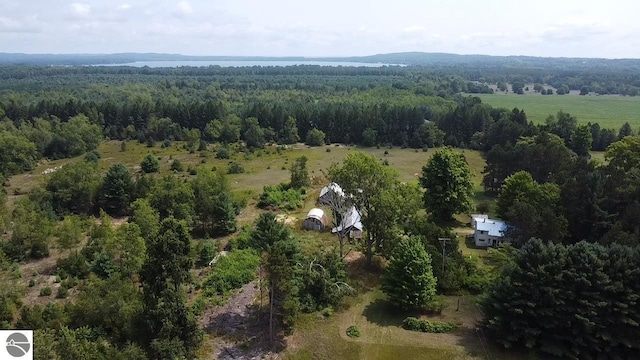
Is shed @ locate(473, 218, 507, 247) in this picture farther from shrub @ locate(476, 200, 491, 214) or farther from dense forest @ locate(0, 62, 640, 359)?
shrub @ locate(476, 200, 491, 214)

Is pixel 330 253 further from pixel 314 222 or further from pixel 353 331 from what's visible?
pixel 314 222

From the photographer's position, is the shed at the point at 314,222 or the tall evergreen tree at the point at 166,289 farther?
the shed at the point at 314,222

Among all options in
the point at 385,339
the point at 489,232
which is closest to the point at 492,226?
the point at 489,232

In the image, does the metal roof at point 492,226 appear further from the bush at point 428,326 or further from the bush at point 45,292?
the bush at point 45,292

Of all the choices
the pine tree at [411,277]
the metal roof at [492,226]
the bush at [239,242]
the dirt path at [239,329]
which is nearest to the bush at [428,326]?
the pine tree at [411,277]

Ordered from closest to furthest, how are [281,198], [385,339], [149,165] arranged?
[385,339], [281,198], [149,165]

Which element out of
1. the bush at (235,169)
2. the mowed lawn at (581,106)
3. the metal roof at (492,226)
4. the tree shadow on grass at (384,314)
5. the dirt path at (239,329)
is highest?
the mowed lawn at (581,106)

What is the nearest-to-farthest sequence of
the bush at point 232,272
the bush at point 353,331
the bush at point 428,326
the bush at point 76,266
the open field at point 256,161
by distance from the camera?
the bush at point 353,331 → the bush at point 428,326 → the bush at point 232,272 → the bush at point 76,266 → the open field at point 256,161

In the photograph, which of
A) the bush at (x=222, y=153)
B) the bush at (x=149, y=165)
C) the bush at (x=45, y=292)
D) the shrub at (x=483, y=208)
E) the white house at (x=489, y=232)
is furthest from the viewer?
→ the bush at (x=222, y=153)
